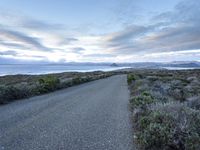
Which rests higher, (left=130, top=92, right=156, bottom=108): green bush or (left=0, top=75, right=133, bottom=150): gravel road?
(left=130, top=92, right=156, bottom=108): green bush

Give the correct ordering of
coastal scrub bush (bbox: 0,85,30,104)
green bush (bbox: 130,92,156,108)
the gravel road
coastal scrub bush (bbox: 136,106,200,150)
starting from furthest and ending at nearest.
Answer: coastal scrub bush (bbox: 0,85,30,104) < green bush (bbox: 130,92,156,108) < the gravel road < coastal scrub bush (bbox: 136,106,200,150)

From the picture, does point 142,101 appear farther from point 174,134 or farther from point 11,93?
point 11,93

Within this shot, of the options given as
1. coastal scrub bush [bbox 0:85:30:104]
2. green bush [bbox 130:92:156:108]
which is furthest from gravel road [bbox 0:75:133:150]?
coastal scrub bush [bbox 0:85:30:104]

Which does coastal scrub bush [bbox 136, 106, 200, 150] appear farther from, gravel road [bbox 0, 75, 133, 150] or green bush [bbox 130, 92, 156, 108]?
green bush [bbox 130, 92, 156, 108]

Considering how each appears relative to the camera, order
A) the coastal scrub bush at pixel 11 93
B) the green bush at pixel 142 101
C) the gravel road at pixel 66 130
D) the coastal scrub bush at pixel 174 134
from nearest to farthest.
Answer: the coastal scrub bush at pixel 174 134 < the gravel road at pixel 66 130 < the green bush at pixel 142 101 < the coastal scrub bush at pixel 11 93

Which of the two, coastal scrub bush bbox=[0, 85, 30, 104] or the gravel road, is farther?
coastal scrub bush bbox=[0, 85, 30, 104]

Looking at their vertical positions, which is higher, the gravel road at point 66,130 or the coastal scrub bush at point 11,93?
the coastal scrub bush at point 11,93

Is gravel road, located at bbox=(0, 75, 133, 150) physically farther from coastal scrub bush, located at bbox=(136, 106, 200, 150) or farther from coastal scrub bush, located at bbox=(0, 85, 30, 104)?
coastal scrub bush, located at bbox=(0, 85, 30, 104)

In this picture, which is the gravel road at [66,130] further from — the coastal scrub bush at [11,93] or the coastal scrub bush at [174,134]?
the coastal scrub bush at [11,93]

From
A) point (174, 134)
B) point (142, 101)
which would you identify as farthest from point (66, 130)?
point (142, 101)

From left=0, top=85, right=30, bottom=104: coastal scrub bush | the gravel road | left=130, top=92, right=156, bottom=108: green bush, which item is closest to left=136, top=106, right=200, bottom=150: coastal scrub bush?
the gravel road

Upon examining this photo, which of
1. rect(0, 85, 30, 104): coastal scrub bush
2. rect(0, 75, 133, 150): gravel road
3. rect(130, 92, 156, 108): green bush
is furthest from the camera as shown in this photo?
rect(0, 85, 30, 104): coastal scrub bush

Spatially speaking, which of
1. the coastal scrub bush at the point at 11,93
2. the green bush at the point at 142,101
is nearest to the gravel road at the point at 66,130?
the green bush at the point at 142,101

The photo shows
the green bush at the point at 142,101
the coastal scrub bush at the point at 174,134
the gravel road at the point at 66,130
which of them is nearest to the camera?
the coastal scrub bush at the point at 174,134
